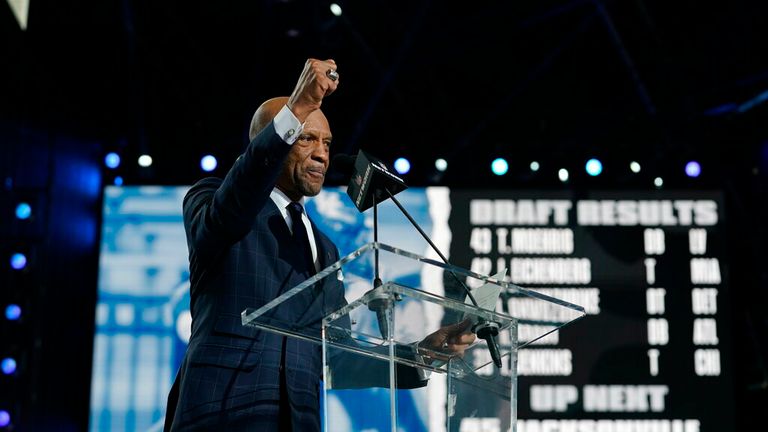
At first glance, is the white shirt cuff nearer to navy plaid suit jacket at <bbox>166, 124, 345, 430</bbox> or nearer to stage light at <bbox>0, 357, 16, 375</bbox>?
navy plaid suit jacket at <bbox>166, 124, 345, 430</bbox>

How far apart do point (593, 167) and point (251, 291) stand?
3.37m

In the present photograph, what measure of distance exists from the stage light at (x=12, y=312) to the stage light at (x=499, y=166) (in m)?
2.25

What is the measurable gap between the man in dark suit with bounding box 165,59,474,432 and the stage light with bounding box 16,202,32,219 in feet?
9.20

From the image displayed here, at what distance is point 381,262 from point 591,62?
4.01 m

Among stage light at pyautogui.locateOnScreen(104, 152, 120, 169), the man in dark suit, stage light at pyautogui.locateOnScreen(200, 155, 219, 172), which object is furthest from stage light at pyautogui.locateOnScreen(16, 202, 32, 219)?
the man in dark suit

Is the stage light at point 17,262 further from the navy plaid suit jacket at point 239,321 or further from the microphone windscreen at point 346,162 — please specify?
the microphone windscreen at point 346,162

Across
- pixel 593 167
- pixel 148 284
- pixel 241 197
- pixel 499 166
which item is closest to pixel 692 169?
pixel 593 167

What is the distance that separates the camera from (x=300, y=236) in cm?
233

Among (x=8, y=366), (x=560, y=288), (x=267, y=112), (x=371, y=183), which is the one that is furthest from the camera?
(x=560, y=288)

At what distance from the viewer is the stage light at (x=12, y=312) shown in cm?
485

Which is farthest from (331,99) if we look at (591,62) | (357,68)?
(591,62)

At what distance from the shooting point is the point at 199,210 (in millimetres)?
2252

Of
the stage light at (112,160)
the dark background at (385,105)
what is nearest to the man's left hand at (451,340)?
the dark background at (385,105)

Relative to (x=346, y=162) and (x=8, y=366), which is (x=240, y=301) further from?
(x=8, y=366)
